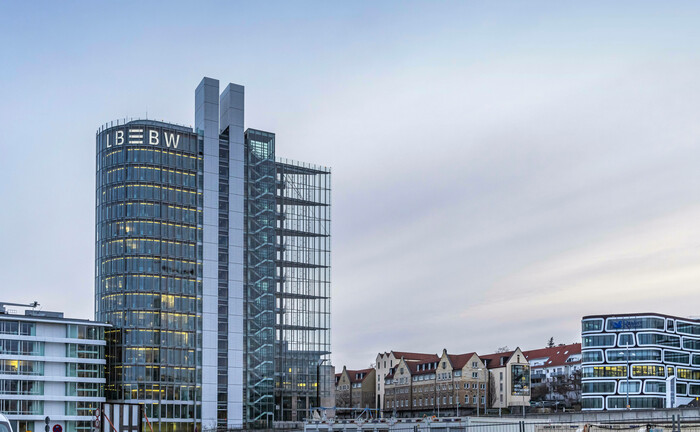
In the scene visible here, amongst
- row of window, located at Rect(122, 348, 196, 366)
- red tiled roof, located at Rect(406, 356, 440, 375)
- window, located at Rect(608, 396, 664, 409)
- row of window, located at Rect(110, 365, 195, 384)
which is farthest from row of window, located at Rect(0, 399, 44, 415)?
window, located at Rect(608, 396, 664, 409)

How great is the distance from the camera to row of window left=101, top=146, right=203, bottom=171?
127188mm

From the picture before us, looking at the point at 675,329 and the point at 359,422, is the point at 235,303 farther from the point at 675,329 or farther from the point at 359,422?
the point at 675,329

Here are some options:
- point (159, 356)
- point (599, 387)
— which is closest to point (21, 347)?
point (159, 356)

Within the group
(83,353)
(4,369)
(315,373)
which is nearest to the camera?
(4,369)

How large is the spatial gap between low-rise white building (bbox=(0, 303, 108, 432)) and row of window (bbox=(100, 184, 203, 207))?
20545 millimetres

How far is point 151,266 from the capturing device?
411ft

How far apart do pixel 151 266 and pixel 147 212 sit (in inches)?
338

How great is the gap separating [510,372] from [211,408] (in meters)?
73.5

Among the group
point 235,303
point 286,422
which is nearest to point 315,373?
point 286,422

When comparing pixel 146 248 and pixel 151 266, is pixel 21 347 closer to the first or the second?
pixel 151 266

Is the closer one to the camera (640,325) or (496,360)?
(640,325)

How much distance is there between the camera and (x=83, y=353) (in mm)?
118375

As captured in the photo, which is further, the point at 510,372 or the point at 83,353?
the point at 510,372

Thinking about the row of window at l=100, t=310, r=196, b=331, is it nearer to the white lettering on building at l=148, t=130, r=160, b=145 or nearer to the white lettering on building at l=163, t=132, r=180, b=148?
the white lettering on building at l=148, t=130, r=160, b=145
